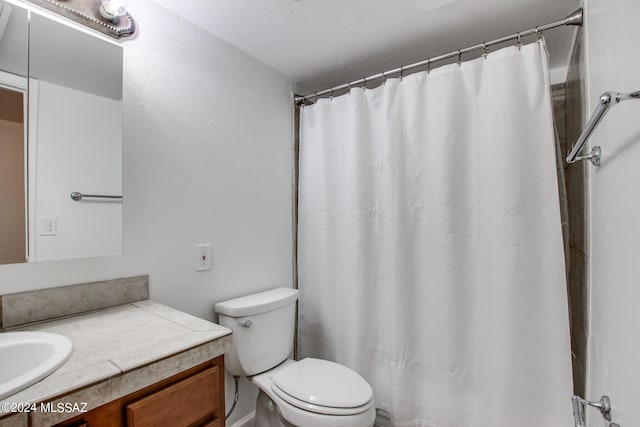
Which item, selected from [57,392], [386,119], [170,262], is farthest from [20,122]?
[386,119]

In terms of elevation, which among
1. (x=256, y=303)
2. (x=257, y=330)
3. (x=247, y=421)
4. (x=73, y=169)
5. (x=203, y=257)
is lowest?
(x=247, y=421)

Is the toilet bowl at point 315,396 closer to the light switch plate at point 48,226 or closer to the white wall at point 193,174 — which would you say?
the white wall at point 193,174

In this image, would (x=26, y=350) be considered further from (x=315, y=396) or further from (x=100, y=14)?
(x=100, y=14)

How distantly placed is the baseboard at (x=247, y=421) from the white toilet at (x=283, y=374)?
0.39 feet

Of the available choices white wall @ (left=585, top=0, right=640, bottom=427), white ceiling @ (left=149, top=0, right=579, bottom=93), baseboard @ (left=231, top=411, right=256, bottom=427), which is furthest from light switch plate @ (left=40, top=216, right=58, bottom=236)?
white wall @ (left=585, top=0, right=640, bottom=427)

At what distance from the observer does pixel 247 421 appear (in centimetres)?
166

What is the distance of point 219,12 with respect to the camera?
1.35 metres

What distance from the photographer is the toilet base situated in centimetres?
146

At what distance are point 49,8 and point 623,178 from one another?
1781mm

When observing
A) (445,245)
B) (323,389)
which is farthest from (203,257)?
(445,245)

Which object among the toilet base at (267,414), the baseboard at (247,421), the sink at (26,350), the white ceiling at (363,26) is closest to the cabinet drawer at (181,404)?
the sink at (26,350)

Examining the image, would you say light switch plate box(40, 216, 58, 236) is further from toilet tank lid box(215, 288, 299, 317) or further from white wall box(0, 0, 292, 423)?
toilet tank lid box(215, 288, 299, 317)

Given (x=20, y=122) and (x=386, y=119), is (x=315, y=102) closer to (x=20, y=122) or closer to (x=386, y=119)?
(x=386, y=119)

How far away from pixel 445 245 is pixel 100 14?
171 centimetres
